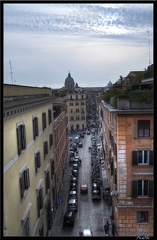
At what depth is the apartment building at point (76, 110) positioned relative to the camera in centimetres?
5972

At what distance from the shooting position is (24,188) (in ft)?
33.7

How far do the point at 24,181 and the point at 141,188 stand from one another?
6049 millimetres

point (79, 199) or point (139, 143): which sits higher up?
point (139, 143)

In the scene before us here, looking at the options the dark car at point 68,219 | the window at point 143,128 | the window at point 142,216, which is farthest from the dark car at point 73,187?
the window at point 143,128

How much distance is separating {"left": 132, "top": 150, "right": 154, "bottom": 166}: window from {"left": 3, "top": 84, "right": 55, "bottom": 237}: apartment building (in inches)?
186

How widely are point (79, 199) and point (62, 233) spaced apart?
7414 millimetres

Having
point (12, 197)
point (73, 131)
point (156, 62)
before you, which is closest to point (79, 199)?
point (12, 197)

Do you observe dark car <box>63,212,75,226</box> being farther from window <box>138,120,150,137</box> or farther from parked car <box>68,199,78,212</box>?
window <box>138,120,150,137</box>

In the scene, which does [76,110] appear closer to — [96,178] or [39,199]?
[96,178]

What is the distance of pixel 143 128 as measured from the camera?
13023 millimetres

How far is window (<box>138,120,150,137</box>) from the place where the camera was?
12921 millimetres

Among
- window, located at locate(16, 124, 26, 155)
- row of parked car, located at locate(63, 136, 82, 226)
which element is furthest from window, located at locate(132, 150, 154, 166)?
row of parked car, located at locate(63, 136, 82, 226)

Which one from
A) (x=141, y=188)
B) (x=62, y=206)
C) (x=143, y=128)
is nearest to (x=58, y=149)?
(x=62, y=206)

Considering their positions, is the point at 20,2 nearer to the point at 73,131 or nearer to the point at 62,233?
the point at 62,233
